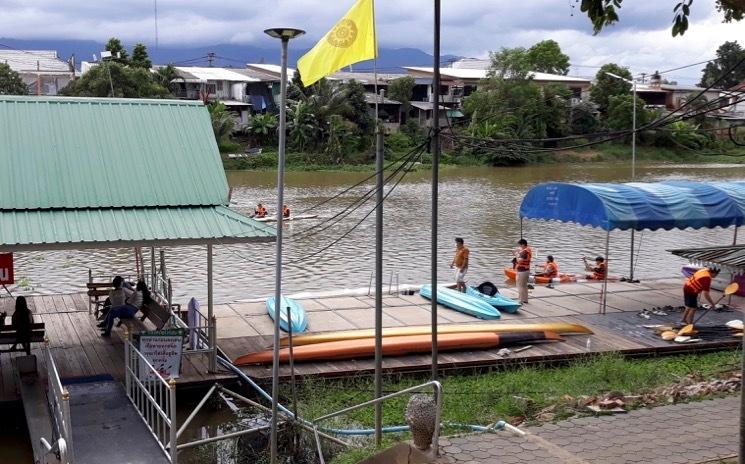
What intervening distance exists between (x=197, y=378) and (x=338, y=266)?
1297 cm

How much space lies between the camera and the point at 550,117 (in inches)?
2496

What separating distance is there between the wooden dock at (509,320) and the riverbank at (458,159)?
3445 centimetres

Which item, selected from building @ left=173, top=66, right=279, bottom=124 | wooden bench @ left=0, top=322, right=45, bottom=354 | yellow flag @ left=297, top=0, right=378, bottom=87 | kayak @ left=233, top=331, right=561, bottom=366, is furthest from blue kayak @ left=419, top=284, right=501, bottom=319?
building @ left=173, top=66, right=279, bottom=124

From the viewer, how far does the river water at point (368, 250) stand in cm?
2258

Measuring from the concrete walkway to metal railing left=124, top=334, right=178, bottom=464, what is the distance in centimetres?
305

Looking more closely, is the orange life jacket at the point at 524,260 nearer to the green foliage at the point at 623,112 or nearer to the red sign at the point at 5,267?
the red sign at the point at 5,267

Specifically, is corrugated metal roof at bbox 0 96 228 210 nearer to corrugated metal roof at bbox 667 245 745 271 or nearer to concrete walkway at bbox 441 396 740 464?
concrete walkway at bbox 441 396 740 464

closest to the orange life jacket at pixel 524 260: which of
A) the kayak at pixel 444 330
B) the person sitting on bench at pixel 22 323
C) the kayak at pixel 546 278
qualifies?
the kayak at pixel 444 330

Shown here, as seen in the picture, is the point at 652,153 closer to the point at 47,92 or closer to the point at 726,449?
the point at 47,92

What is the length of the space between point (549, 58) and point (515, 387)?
8195cm

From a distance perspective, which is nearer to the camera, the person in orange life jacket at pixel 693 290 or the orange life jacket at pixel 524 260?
the person in orange life jacket at pixel 693 290

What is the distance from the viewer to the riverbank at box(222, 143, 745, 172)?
5456cm

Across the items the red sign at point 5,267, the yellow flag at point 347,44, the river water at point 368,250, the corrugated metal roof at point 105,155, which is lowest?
the river water at point 368,250

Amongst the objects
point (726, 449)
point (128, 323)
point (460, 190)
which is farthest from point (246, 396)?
point (460, 190)
